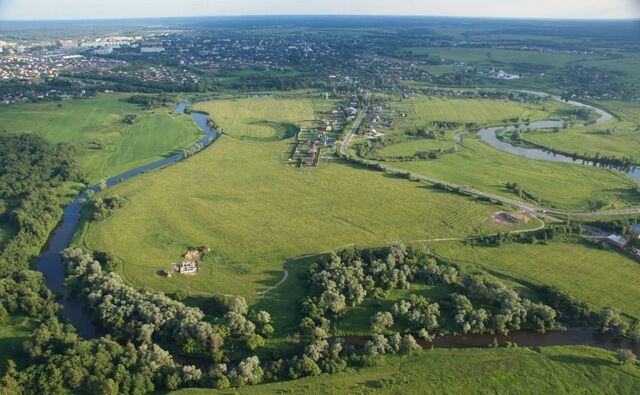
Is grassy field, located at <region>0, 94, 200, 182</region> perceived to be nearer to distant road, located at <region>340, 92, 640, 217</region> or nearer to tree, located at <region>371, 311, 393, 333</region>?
distant road, located at <region>340, 92, 640, 217</region>

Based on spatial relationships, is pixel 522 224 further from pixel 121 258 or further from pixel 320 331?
pixel 121 258

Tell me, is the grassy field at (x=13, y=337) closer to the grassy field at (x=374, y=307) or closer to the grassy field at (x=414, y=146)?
the grassy field at (x=374, y=307)

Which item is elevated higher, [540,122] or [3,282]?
[540,122]

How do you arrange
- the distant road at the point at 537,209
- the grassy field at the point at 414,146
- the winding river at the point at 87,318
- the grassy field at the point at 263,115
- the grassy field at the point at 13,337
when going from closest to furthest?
the grassy field at the point at 13,337 < the winding river at the point at 87,318 < the distant road at the point at 537,209 < the grassy field at the point at 414,146 < the grassy field at the point at 263,115

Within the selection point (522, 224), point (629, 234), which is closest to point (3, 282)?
point (522, 224)

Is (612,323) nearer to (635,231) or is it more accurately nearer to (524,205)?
(635,231)

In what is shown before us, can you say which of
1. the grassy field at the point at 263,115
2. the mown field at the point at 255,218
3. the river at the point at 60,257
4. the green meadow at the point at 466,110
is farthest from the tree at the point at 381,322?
the green meadow at the point at 466,110

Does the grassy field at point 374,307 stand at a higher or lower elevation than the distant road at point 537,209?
lower
